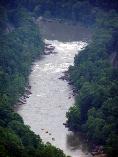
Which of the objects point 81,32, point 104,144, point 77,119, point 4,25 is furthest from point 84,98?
point 81,32

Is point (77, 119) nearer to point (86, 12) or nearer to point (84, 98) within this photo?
point (84, 98)

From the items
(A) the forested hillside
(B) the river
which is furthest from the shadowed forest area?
(B) the river

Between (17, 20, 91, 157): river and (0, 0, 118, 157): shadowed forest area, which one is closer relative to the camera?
(0, 0, 118, 157): shadowed forest area

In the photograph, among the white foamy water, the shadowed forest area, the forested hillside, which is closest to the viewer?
the forested hillside

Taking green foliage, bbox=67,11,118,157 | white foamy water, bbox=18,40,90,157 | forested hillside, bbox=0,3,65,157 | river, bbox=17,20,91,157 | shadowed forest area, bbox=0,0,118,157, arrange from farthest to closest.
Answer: river, bbox=17,20,91,157 < white foamy water, bbox=18,40,90,157 < green foliage, bbox=67,11,118,157 < shadowed forest area, bbox=0,0,118,157 < forested hillside, bbox=0,3,65,157

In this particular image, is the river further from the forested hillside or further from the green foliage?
the forested hillside

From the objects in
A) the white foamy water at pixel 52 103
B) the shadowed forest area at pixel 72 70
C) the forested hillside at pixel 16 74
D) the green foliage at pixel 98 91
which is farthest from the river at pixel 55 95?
the forested hillside at pixel 16 74

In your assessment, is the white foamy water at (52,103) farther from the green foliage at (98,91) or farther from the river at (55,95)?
the green foliage at (98,91)
